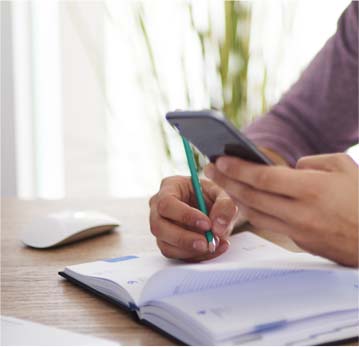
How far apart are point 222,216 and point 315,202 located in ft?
0.63

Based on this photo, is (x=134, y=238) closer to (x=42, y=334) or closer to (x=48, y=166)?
(x=42, y=334)

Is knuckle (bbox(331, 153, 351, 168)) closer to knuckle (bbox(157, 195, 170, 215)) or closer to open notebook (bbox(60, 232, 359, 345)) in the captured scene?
open notebook (bbox(60, 232, 359, 345))

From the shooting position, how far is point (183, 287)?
62 centimetres

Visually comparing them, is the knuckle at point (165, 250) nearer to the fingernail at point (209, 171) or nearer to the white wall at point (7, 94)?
the fingernail at point (209, 171)

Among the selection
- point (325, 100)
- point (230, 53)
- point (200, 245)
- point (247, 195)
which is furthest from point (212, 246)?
point (230, 53)

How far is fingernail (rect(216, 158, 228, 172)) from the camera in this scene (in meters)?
0.64

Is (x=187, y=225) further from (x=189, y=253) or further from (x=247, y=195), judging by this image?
(x=247, y=195)

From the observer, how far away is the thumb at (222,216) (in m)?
0.75

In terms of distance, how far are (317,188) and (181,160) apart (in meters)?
1.83

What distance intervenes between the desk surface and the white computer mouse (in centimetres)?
1

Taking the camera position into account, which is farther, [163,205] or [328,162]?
[163,205]

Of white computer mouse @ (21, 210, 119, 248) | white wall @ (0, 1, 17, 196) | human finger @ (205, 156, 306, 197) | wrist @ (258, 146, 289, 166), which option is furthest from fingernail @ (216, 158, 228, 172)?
white wall @ (0, 1, 17, 196)

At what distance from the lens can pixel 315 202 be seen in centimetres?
59

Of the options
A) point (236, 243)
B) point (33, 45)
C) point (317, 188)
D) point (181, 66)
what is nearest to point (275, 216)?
point (317, 188)
